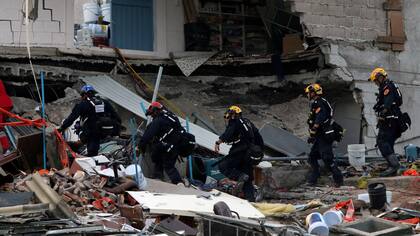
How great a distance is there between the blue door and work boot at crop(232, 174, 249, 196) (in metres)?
6.07

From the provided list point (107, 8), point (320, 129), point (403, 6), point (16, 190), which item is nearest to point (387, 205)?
point (320, 129)

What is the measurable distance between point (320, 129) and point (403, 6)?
539 cm

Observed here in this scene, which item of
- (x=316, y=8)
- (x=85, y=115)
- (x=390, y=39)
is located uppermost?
(x=316, y=8)

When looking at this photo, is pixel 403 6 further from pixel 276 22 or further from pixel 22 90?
pixel 22 90

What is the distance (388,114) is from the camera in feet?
45.2

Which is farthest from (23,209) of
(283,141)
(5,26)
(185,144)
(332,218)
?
(283,141)

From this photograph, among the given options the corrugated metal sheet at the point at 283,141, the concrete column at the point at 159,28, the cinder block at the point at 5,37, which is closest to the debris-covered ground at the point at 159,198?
the corrugated metal sheet at the point at 283,141

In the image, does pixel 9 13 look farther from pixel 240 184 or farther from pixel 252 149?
pixel 240 184

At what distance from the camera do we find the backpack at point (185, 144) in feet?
44.0

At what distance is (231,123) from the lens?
1349cm

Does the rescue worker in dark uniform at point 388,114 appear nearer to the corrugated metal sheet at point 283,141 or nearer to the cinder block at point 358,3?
the corrugated metal sheet at point 283,141

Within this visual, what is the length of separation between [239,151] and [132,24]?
20.0ft

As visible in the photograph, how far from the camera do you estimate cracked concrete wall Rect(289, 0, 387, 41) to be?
1703 centimetres

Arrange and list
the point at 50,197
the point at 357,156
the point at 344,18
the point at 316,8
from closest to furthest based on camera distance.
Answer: the point at 50,197, the point at 357,156, the point at 316,8, the point at 344,18
